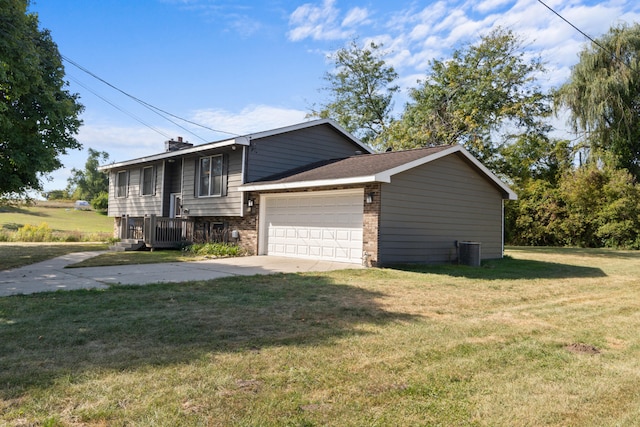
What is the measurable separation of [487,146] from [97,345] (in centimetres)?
2245

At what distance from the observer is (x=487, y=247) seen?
15.0 m

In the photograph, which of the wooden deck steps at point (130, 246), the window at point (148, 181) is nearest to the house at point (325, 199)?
the wooden deck steps at point (130, 246)

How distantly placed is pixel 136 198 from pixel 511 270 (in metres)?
17.4

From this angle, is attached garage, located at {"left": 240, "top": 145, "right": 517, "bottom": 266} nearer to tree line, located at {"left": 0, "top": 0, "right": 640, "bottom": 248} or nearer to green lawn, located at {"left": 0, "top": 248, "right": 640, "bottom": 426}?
green lawn, located at {"left": 0, "top": 248, "right": 640, "bottom": 426}

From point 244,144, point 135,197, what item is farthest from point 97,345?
point 135,197

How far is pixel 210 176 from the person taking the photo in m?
17.1

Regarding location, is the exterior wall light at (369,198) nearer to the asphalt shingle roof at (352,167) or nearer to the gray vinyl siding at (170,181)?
the asphalt shingle roof at (352,167)

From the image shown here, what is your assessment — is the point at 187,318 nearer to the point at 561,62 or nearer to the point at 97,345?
the point at 97,345

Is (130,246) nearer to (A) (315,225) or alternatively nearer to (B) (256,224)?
(B) (256,224)

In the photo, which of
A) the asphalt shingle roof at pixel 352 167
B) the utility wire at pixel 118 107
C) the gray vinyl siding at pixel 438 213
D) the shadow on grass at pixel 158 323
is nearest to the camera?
the shadow on grass at pixel 158 323

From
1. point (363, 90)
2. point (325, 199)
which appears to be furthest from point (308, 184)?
point (363, 90)

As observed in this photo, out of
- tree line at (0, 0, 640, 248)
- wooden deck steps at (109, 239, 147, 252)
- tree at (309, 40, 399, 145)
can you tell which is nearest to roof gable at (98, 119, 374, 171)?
wooden deck steps at (109, 239, 147, 252)

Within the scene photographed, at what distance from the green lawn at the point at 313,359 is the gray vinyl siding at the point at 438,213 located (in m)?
4.44

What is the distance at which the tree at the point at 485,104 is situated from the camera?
23.6m
